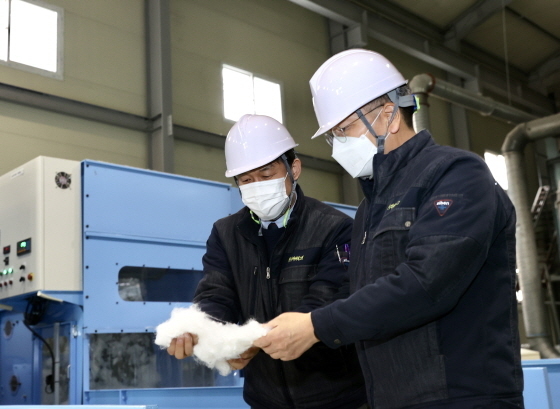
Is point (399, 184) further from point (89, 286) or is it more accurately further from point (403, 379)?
point (89, 286)

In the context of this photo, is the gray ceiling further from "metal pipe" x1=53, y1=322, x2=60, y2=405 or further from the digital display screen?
"metal pipe" x1=53, y1=322, x2=60, y2=405

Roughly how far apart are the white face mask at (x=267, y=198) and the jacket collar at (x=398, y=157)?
2.44 ft

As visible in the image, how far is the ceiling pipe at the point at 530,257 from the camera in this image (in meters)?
9.05

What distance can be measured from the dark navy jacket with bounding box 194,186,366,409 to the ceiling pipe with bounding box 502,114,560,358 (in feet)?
25.1

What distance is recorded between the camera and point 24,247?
13.3 feet

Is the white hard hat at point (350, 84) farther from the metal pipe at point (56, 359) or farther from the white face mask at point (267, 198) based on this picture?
the metal pipe at point (56, 359)

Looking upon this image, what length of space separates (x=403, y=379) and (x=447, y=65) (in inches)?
392

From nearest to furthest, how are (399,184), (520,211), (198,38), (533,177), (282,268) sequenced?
(399,184)
(282,268)
(198,38)
(520,211)
(533,177)

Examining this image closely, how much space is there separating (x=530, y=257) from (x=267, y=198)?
7.78 m

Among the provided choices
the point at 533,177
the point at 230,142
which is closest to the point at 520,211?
the point at 533,177

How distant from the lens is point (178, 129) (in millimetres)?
7047

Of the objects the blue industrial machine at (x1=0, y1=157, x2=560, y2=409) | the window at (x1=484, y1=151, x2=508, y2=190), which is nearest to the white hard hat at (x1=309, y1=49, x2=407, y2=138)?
the blue industrial machine at (x1=0, y1=157, x2=560, y2=409)

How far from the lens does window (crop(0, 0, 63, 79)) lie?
5973 millimetres

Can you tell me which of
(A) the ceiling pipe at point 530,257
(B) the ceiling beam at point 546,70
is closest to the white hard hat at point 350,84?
(A) the ceiling pipe at point 530,257
